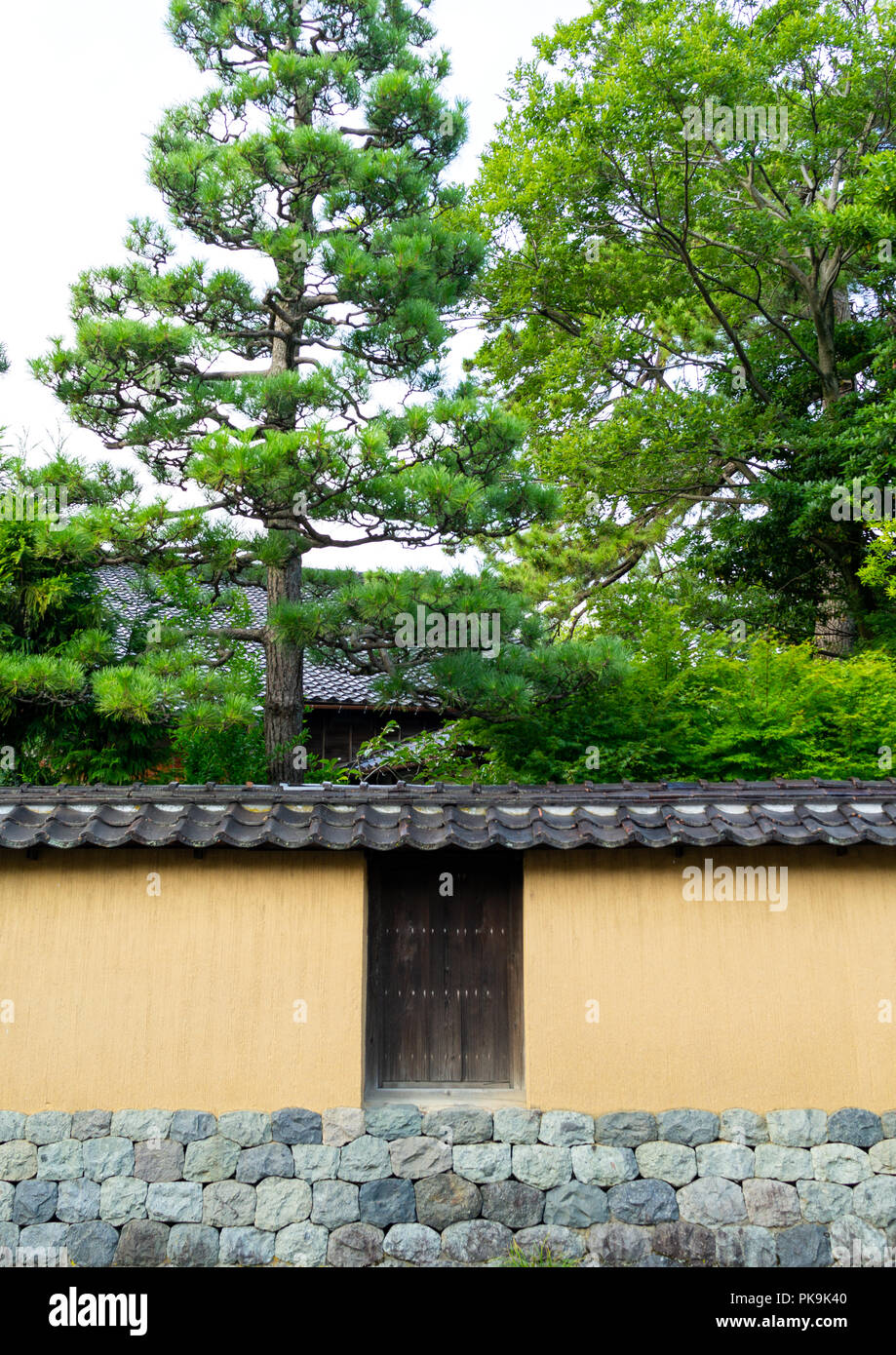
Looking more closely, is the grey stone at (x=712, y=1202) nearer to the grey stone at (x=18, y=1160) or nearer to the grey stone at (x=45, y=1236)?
the grey stone at (x=45, y=1236)

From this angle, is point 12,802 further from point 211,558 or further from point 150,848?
point 211,558

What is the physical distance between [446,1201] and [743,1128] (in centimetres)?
169

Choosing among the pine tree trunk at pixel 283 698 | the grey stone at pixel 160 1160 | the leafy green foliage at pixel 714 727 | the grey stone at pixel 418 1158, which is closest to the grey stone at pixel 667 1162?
the grey stone at pixel 418 1158

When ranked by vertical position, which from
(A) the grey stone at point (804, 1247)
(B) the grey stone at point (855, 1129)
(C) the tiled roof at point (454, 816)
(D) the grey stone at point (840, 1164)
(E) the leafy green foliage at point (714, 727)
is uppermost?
(E) the leafy green foliage at point (714, 727)

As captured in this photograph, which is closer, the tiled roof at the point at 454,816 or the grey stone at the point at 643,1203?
the tiled roof at the point at 454,816

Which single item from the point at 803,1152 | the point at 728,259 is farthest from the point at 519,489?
the point at 728,259

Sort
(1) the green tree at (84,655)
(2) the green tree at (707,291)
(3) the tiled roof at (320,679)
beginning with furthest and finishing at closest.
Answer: (3) the tiled roof at (320,679) → (2) the green tree at (707,291) → (1) the green tree at (84,655)

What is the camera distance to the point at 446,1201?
4922 mm

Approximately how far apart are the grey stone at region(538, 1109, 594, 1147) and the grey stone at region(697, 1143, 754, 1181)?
2.04 feet

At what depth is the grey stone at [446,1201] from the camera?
491cm

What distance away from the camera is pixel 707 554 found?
14.3 m

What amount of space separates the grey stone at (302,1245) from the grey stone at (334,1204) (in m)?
0.06

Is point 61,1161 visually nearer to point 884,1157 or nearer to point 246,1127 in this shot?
point 246,1127

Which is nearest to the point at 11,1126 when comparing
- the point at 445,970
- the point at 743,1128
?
the point at 445,970
